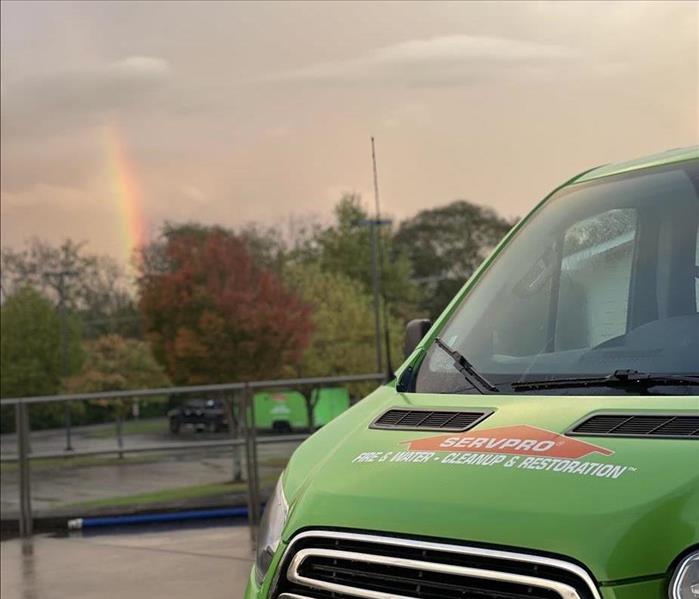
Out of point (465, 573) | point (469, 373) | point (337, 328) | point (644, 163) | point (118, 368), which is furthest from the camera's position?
point (337, 328)

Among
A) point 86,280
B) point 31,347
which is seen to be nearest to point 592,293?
point 31,347

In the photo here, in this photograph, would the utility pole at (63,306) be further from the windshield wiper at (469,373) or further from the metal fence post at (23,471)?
the windshield wiper at (469,373)

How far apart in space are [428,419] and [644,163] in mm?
1380

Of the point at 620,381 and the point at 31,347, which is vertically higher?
the point at 620,381

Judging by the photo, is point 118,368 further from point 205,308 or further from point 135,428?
point 135,428

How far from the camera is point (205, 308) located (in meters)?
62.1

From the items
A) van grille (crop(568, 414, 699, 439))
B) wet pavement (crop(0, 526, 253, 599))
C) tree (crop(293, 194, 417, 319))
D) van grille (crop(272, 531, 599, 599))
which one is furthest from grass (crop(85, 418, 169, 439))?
tree (crop(293, 194, 417, 319))

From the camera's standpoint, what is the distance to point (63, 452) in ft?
38.2

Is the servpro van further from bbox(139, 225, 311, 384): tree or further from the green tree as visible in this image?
the green tree

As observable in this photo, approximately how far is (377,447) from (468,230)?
90131mm

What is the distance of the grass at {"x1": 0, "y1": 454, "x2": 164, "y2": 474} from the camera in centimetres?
1148

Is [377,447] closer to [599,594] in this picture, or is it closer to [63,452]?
[599,594]

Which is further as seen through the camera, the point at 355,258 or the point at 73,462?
the point at 355,258

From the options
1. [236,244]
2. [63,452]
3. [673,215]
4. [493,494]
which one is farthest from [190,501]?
[236,244]
